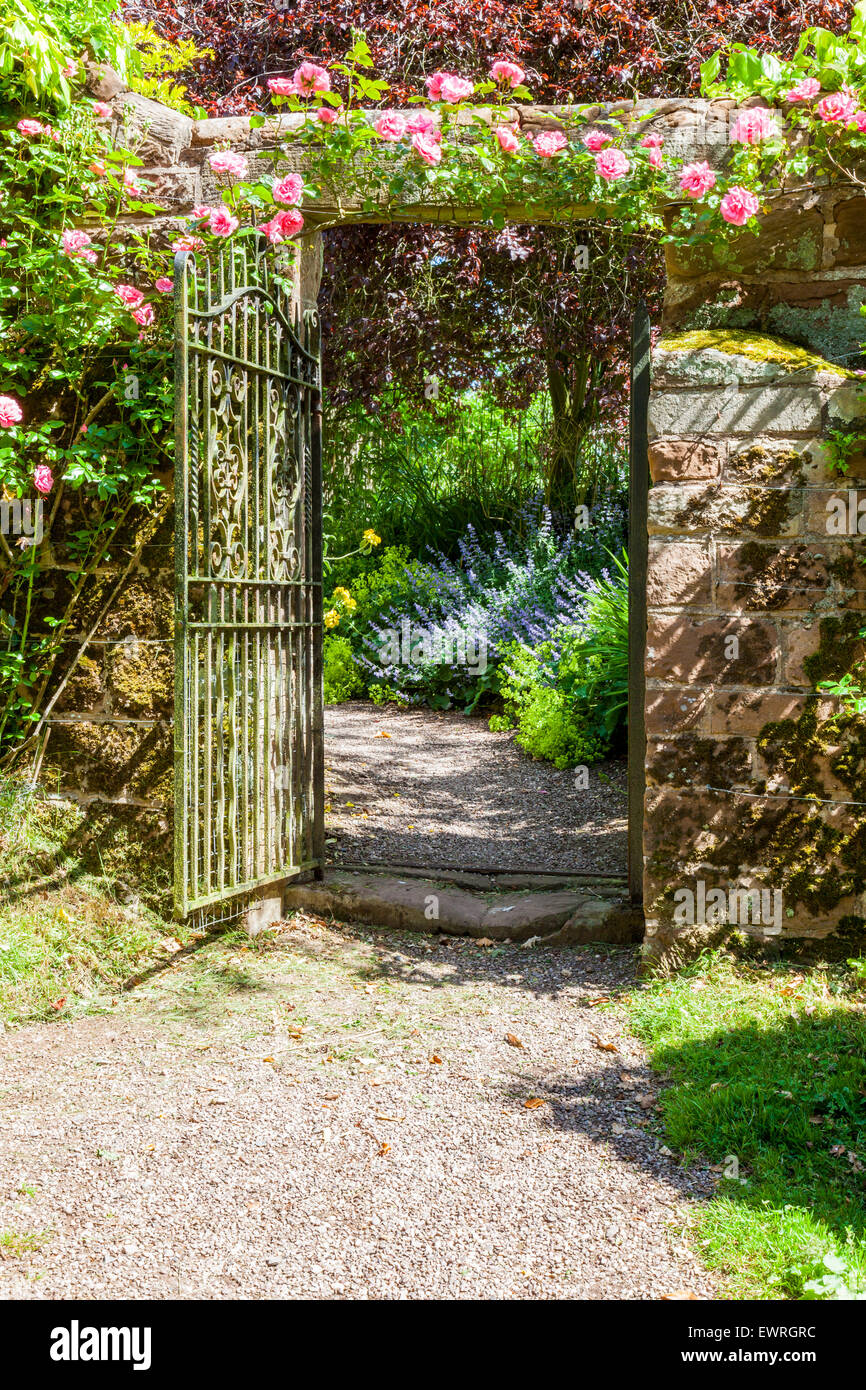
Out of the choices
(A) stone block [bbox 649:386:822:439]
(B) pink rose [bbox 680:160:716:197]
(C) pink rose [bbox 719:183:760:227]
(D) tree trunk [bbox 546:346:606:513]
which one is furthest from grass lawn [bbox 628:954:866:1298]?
(D) tree trunk [bbox 546:346:606:513]

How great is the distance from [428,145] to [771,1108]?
3.31 m

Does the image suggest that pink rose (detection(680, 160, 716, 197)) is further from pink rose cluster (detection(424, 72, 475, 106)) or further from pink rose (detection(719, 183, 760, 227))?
pink rose cluster (detection(424, 72, 475, 106))

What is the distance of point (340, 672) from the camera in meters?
9.20

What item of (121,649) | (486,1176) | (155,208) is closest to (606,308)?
(155,208)

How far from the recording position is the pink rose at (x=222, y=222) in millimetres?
3941

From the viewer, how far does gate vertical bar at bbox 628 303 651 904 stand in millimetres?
4012

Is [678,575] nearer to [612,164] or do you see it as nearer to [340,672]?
[612,164]

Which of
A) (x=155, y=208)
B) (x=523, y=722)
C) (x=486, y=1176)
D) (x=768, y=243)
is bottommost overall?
(x=486, y=1176)

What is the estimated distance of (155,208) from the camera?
4.10 metres

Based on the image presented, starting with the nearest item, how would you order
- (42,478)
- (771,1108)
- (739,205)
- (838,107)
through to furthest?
(771,1108)
(838,107)
(739,205)
(42,478)

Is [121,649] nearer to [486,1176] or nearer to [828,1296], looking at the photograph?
[486,1176]

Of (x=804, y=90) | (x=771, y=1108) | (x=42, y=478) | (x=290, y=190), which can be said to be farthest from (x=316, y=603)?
(x=771, y=1108)

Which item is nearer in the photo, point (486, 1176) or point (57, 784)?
point (486, 1176)

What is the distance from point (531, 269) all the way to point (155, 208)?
413 cm
